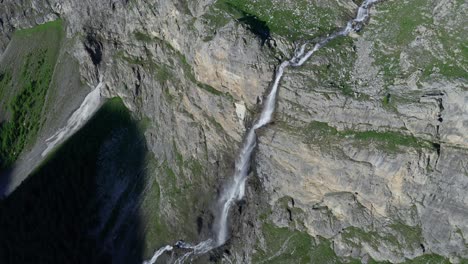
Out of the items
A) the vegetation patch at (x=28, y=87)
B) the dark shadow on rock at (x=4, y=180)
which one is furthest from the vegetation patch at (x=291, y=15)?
the dark shadow on rock at (x=4, y=180)

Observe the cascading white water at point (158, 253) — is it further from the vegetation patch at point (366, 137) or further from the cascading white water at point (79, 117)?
the cascading white water at point (79, 117)

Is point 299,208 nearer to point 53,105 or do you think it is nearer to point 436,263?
point 436,263

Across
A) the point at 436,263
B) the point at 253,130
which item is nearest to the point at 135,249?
the point at 253,130

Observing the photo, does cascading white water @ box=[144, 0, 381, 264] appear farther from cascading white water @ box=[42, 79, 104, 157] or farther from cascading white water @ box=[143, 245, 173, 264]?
cascading white water @ box=[42, 79, 104, 157]

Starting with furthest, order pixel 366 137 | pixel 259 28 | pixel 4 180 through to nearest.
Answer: pixel 4 180, pixel 259 28, pixel 366 137

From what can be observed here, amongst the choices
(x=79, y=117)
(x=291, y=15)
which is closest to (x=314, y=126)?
(x=291, y=15)

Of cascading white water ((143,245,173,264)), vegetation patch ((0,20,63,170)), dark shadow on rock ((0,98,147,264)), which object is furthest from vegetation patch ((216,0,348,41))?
vegetation patch ((0,20,63,170))

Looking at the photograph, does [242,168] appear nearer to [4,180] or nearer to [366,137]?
[366,137]
